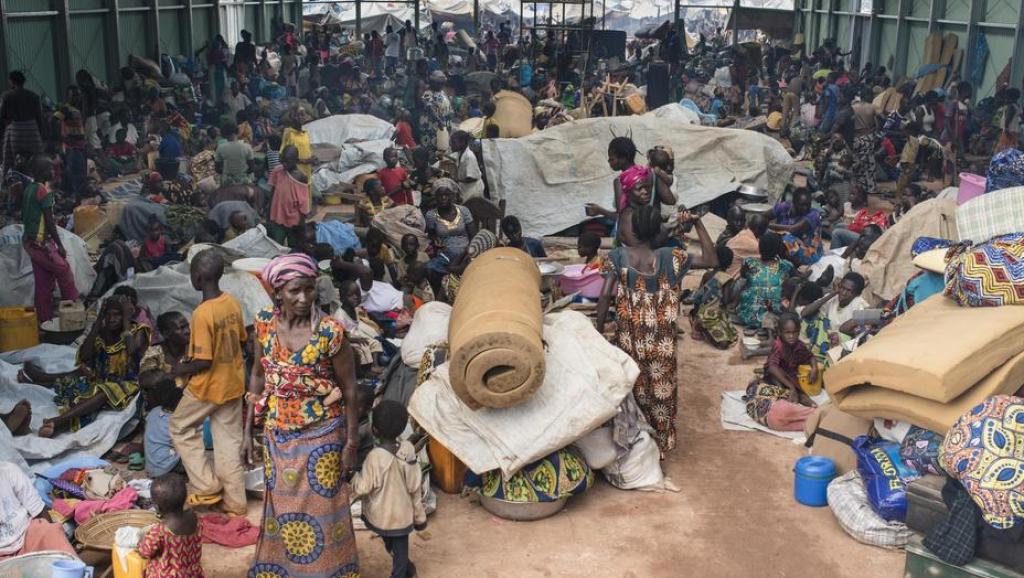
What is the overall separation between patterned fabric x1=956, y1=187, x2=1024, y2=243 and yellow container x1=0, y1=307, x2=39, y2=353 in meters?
6.05

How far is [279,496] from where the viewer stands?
4.53 m

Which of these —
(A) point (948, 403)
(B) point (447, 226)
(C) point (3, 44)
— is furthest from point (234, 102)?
(A) point (948, 403)

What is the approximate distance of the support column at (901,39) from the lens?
73.7 ft

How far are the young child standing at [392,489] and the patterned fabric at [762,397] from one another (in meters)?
2.65

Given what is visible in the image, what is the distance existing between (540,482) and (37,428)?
2.96 m

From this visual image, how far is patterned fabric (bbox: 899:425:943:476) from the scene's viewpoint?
16.8 feet

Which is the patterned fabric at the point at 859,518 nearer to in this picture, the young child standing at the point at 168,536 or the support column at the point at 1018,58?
the young child standing at the point at 168,536

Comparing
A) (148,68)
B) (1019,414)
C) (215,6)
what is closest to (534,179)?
(1019,414)

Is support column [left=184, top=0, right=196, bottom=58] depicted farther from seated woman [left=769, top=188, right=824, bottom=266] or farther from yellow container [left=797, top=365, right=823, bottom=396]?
yellow container [left=797, top=365, right=823, bottom=396]

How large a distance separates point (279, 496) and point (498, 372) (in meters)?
1.30

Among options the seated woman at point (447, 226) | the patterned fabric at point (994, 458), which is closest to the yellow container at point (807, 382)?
the patterned fabric at point (994, 458)

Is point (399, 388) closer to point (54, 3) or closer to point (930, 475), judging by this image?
point (930, 475)

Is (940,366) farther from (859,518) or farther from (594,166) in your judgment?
(594,166)

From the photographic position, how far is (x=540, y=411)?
553cm
